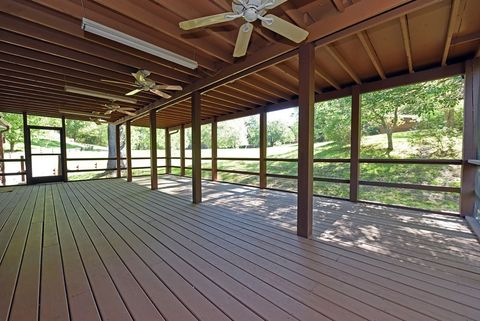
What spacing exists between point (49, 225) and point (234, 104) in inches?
194

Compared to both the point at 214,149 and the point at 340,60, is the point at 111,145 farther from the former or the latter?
the point at 340,60

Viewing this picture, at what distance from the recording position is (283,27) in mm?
1918

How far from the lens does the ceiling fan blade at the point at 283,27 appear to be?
70.6 inches

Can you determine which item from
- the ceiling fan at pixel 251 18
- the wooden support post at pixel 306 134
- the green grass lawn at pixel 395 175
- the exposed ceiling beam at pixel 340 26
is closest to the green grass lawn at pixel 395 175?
the green grass lawn at pixel 395 175

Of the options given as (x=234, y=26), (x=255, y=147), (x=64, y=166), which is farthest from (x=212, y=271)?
(x=255, y=147)

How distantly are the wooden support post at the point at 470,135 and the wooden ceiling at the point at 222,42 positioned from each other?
1.01 ft

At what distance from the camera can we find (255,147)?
→ 16797mm

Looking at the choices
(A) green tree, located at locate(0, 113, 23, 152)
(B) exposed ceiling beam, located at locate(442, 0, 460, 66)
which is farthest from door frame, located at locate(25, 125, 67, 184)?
(B) exposed ceiling beam, located at locate(442, 0, 460, 66)

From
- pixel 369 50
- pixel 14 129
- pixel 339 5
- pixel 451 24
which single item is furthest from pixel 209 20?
pixel 14 129

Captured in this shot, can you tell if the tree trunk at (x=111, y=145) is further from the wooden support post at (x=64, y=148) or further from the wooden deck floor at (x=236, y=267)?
the wooden deck floor at (x=236, y=267)

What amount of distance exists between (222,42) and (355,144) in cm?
336

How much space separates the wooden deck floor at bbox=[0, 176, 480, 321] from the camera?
141 centimetres

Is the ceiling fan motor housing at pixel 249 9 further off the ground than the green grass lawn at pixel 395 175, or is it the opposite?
the ceiling fan motor housing at pixel 249 9

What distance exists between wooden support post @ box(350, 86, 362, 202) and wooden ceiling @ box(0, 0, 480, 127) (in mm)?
362
